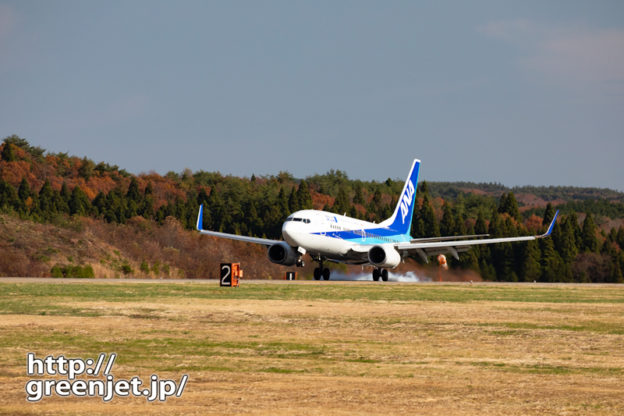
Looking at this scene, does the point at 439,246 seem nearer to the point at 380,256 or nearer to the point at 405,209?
the point at 380,256

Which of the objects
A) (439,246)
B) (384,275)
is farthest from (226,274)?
(439,246)

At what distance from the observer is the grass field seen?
12461 mm

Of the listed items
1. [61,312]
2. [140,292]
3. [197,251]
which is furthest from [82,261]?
[61,312]

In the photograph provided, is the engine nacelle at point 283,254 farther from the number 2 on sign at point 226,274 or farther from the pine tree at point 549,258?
the pine tree at point 549,258

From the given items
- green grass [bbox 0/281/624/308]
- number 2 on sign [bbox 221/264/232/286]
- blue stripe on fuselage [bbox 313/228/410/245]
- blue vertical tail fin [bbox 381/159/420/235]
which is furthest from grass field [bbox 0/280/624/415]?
blue vertical tail fin [bbox 381/159/420/235]

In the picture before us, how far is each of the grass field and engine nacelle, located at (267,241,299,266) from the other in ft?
78.7

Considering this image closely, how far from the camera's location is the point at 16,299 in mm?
31719

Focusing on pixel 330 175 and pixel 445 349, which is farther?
pixel 330 175

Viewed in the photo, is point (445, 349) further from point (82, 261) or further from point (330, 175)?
point (330, 175)

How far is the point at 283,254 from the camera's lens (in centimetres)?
5819

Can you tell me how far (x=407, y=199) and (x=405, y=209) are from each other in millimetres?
1206

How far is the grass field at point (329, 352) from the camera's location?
491 inches

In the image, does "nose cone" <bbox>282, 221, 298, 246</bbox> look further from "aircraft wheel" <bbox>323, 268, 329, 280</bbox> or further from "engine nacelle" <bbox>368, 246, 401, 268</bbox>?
"aircraft wheel" <bbox>323, 268, 329, 280</bbox>

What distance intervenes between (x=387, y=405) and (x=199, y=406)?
240cm
